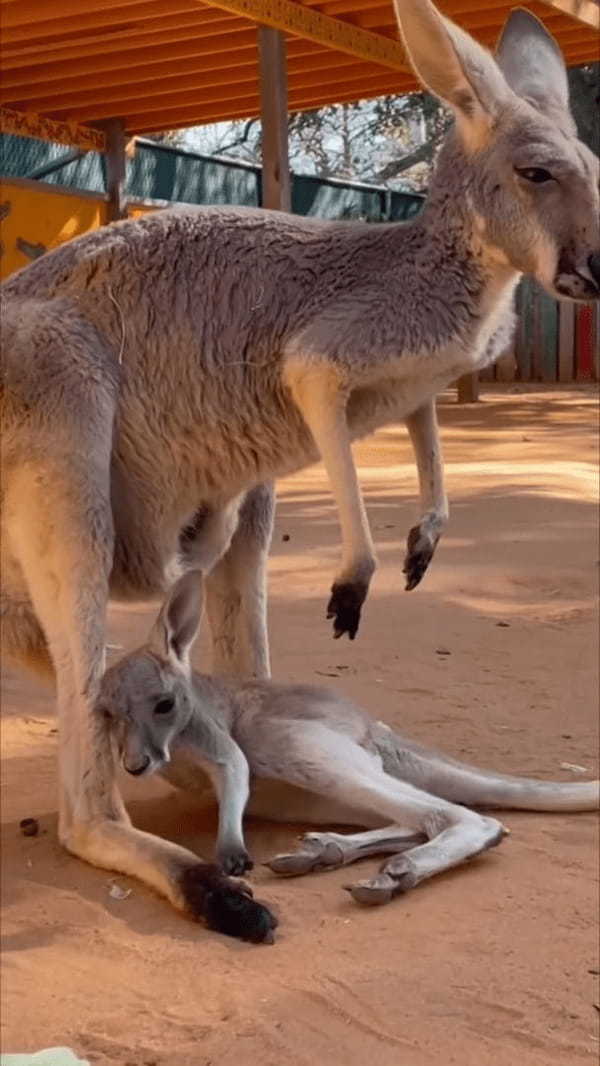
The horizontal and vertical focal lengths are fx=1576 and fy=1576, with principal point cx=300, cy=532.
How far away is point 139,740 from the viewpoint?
155 inches

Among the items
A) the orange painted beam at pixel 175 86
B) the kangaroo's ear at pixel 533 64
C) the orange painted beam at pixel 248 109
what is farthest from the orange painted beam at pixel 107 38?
the kangaroo's ear at pixel 533 64

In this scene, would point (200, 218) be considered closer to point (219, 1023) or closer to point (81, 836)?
point (81, 836)

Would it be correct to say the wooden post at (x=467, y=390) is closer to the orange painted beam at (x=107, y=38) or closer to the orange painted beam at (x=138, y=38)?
the orange painted beam at (x=138, y=38)

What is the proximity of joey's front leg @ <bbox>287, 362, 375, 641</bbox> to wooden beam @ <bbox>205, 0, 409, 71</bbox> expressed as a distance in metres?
4.94

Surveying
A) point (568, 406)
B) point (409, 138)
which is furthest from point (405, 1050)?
point (409, 138)

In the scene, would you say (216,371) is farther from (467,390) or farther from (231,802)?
(467,390)

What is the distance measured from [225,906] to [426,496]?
43.3 inches

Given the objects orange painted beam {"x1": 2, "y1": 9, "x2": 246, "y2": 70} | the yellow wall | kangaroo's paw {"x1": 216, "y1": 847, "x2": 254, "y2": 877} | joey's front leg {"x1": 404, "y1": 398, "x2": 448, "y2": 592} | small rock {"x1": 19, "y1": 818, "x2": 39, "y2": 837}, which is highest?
orange painted beam {"x1": 2, "y1": 9, "x2": 246, "y2": 70}

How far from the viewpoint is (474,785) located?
4484 millimetres

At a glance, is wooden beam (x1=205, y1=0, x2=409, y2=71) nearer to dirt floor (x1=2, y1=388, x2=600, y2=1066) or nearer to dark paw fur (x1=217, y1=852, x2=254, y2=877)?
dirt floor (x1=2, y1=388, x2=600, y2=1066)

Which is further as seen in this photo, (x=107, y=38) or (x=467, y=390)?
(x=467, y=390)

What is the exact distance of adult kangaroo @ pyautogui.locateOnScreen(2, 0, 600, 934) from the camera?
3.56 metres

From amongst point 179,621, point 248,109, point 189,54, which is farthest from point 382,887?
point 248,109

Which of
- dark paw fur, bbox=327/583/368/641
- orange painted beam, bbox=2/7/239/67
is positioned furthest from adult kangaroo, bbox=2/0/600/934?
orange painted beam, bbox=2/7/239/67
